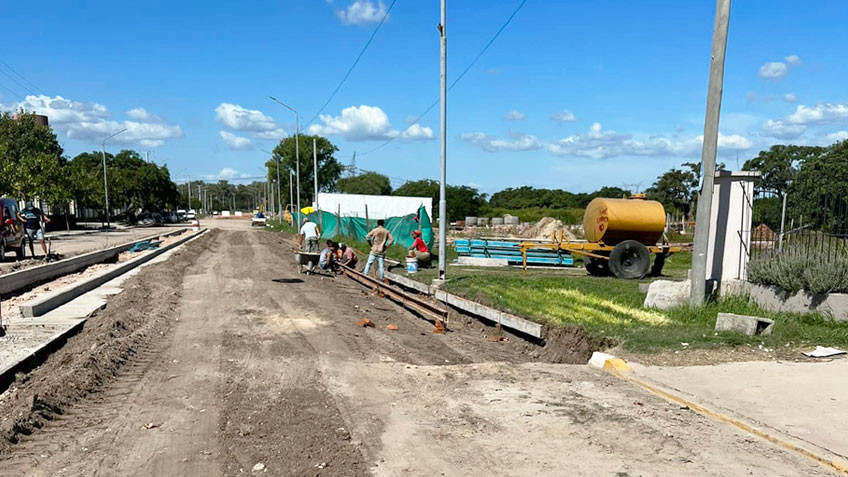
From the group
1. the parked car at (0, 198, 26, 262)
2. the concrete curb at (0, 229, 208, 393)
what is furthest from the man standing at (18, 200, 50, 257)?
the concrete curb at (0, 229, 208, 393)

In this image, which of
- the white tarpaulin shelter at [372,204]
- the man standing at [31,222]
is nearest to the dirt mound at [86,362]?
the man standing at [31,222]

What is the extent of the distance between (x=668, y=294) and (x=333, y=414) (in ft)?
23.8

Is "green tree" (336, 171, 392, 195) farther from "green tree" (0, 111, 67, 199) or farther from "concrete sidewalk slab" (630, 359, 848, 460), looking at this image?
"concrete sidewalk slab" (630, 359, 848, 460)

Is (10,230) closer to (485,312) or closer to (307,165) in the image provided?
(485,312)

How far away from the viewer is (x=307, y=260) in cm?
1862

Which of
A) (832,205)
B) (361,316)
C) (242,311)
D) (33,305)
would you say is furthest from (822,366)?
(33,305)

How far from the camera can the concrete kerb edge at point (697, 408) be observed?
14.9 ft

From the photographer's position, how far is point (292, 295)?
46.3ft

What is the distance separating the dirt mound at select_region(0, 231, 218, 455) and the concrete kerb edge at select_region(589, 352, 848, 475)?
19.6 ft

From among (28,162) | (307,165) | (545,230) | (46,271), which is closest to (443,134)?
(46,271)

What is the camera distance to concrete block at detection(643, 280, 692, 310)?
10500 millimetres

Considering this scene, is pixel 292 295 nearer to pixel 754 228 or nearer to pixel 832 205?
pixel 754 228

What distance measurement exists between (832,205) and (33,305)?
45.4 ft

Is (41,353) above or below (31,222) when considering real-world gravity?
below
